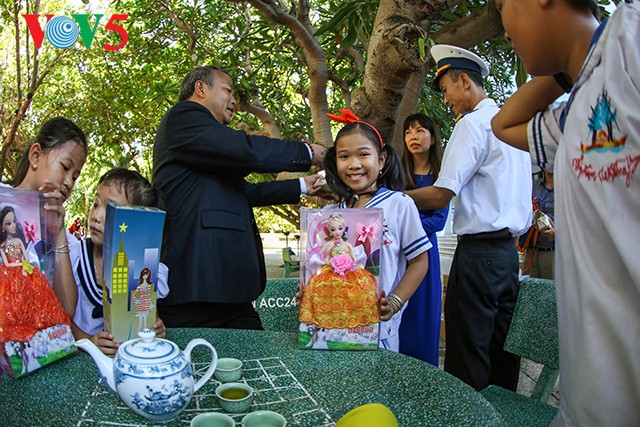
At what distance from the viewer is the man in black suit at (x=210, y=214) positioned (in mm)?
2029

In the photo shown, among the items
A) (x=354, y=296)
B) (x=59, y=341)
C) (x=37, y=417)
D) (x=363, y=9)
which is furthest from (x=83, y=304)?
(x=363, y=9)

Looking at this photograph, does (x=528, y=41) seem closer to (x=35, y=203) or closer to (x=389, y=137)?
(x=35, y=203)

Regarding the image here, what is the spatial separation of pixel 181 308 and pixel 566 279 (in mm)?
1597

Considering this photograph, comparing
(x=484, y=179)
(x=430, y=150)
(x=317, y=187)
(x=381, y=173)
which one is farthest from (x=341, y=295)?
(x=430, y=150)

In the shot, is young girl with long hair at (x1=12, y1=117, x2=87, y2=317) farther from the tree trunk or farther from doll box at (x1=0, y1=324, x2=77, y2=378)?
the tree trunk

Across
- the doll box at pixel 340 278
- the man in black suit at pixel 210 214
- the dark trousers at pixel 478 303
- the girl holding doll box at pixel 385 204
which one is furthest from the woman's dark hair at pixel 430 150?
the doll box at pixel 340 278

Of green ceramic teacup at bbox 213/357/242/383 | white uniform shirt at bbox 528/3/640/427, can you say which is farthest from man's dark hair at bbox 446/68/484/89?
green ceramic teacup at bbox 213/357/242/383

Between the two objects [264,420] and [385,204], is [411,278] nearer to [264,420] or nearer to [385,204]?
[385,204]

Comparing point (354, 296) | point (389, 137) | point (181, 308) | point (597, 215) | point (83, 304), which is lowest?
Result: point (181, 308)

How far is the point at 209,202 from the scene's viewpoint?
209 centimetres

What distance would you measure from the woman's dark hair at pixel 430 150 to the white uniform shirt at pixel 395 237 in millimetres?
1088

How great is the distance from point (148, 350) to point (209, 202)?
1.17 metres

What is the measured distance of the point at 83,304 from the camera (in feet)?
5.26

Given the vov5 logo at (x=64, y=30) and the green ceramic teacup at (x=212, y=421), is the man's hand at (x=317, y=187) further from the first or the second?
the vov5 logo at (x=64, y=30)
